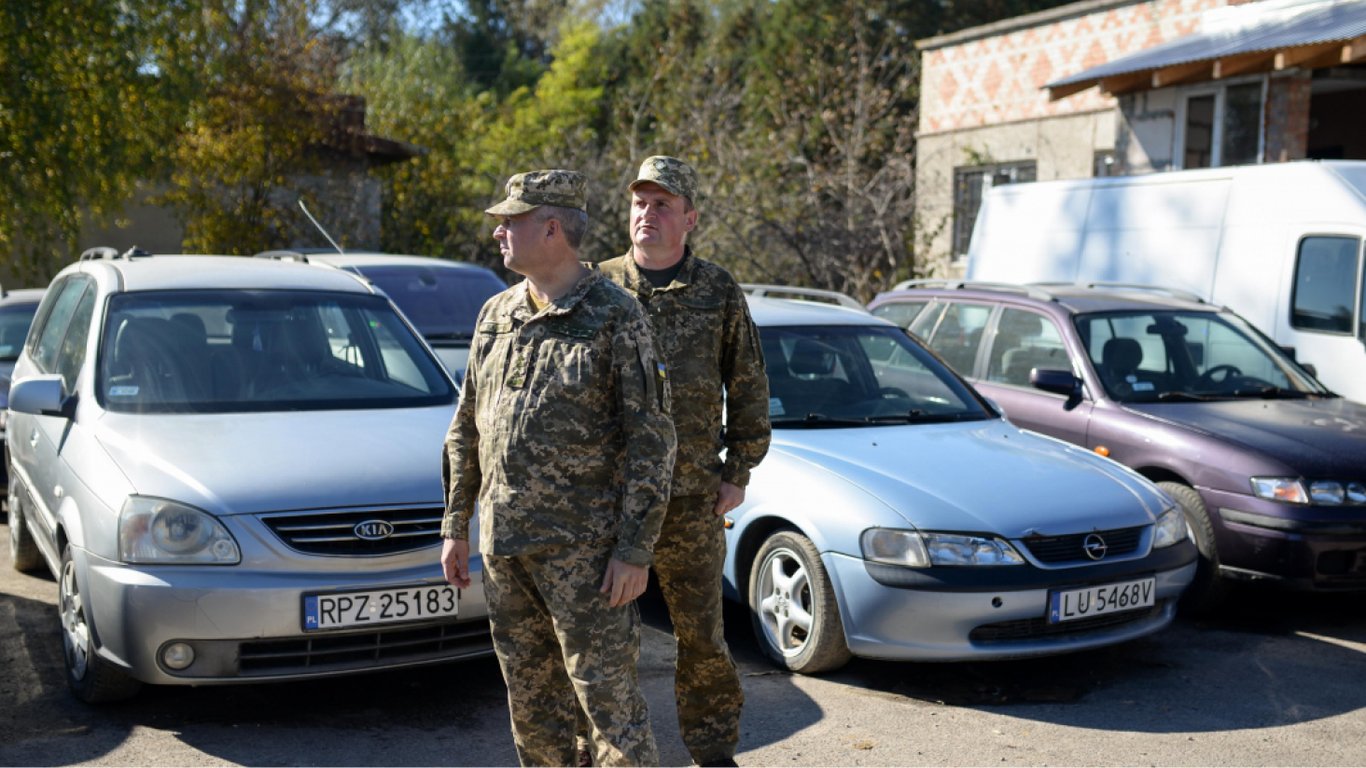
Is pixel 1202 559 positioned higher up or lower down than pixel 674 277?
lower down

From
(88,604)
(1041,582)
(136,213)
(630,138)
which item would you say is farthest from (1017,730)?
(136,213)

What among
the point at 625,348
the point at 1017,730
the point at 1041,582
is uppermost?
the point at 625,348

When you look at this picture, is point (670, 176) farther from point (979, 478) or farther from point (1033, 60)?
point (1033, 60)

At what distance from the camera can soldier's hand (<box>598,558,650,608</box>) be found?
3.29 m

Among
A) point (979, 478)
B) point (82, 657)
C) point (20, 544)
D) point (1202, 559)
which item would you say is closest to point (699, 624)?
point (979, 478)

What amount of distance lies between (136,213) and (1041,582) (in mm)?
18251

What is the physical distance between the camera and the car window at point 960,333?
321 inches

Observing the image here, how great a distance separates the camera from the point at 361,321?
6.09m

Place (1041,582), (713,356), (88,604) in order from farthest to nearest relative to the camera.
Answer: (1041,582)
(88,604)
(713,356)

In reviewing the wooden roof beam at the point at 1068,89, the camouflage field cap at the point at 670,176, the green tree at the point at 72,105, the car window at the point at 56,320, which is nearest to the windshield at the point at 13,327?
the car window at the point at 56,320

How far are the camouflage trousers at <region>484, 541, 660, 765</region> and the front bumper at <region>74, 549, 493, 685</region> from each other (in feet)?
3.95

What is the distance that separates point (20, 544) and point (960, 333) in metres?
5.40

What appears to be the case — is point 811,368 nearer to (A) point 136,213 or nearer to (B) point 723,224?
(B) point 723,224

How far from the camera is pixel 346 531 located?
459cm
